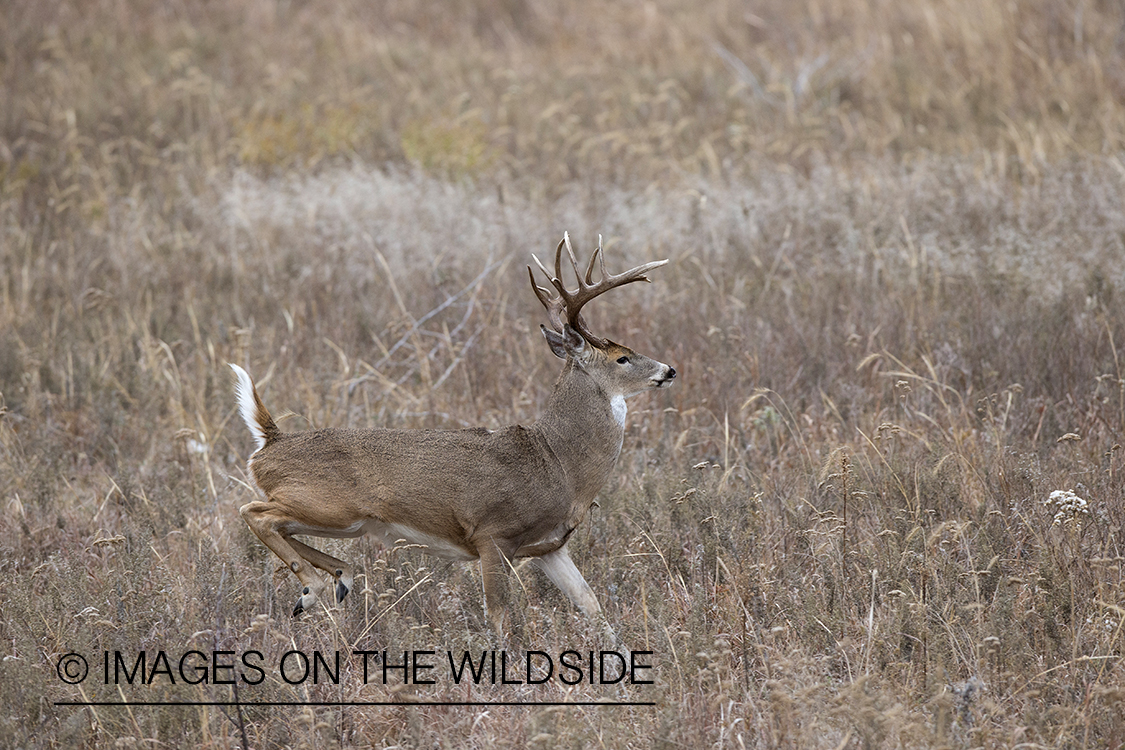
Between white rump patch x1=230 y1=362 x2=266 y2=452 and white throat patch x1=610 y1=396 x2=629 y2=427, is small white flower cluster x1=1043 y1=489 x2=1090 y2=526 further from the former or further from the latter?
white rump patch x1=230 y1=362 x2=266 y2=452

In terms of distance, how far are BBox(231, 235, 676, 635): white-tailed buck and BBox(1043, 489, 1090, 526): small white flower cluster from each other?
62.8 inches

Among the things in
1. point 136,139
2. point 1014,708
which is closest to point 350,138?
point 136,139

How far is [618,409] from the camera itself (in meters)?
4.48

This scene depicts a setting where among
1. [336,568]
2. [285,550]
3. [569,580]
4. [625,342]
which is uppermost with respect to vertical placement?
[285,550]

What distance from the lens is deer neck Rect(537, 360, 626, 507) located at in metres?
4.29

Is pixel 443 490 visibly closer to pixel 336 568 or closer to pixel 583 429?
pixel 336 568

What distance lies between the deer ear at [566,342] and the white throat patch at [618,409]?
0.22 metres

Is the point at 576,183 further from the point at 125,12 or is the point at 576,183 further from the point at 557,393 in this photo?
the point at 125,12

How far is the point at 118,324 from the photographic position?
7.40 metres

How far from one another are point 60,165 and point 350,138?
2.51 m

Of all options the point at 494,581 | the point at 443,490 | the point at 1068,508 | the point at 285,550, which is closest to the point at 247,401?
the point at 285,550

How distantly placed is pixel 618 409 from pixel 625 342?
2.35 metres

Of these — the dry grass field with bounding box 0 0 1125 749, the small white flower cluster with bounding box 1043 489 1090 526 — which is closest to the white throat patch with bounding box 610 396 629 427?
the dry grass field with bounding box 0 0 1125 749

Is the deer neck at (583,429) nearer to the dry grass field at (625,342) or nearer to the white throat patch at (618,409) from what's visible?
the white throat patch at (618,409)
